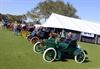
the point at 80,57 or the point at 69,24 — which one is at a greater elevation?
the point at 69,24

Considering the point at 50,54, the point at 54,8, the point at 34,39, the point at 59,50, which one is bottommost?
the point at 50,54

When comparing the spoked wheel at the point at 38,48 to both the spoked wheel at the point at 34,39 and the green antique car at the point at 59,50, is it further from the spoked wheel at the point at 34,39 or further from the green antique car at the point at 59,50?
the spoked wheel at the point at 34,39

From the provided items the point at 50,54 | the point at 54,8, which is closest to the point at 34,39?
the point at 50,54

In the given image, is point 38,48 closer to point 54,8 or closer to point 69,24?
point 69,24

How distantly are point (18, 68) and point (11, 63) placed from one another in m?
1.03

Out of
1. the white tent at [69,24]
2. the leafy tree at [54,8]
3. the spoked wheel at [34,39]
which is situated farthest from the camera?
the leafy tree at [54,8]

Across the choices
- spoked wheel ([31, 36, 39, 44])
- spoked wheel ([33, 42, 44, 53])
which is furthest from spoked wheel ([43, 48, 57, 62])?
spoked wheel ([31, 36, 39, 44])

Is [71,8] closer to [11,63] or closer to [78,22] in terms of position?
[78,22]

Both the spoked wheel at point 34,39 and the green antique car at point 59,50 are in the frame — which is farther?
the spoked wheel at point 34,39

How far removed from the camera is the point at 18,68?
12203 mm

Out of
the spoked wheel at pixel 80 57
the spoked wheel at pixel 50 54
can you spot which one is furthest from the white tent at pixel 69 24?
the spoked wheel at pixel 50 54

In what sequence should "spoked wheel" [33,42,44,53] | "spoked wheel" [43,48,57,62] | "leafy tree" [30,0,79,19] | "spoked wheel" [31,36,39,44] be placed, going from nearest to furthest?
"spoked wheel" [43,48,57,62]
"spoked wheel" [33,42,44,53]
"spoked wheel" [31,36,39,44]
"leafy tree" [30,0,79,19]

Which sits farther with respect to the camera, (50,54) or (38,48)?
(38,48)

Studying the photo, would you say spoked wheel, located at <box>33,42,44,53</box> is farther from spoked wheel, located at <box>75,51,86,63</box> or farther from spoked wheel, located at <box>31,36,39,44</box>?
spoked wheel, located at <box>31,36,39,44</box>
